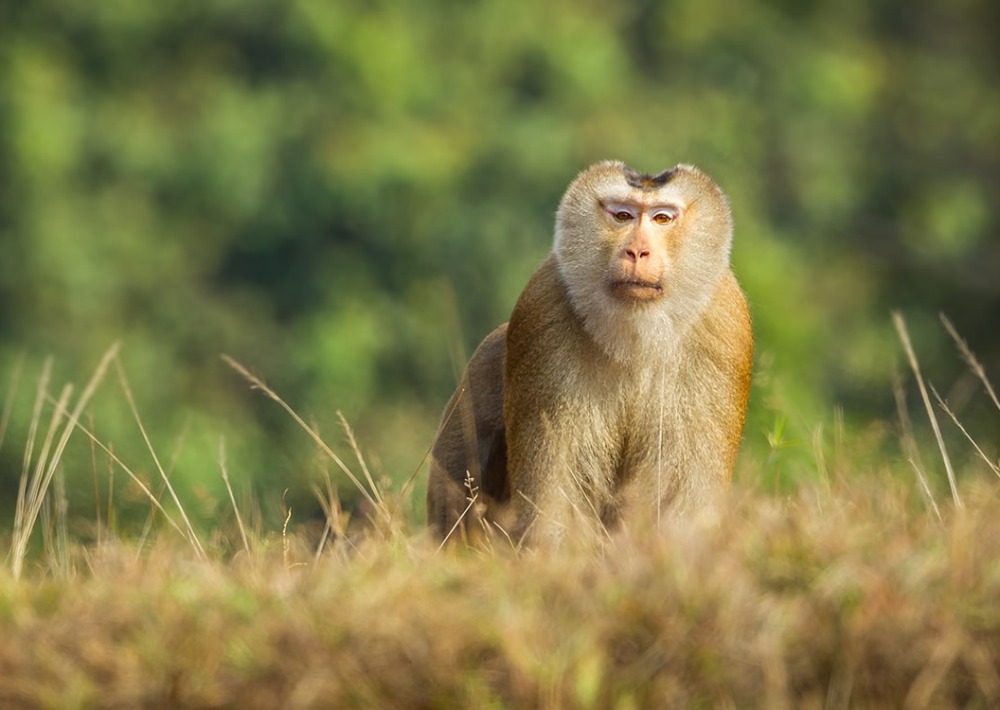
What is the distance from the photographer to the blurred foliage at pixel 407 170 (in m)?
25.5

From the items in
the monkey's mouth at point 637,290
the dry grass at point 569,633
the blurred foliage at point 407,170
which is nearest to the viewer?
the dry grass at point 569,633

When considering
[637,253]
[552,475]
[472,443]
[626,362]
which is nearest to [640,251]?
[637,253]

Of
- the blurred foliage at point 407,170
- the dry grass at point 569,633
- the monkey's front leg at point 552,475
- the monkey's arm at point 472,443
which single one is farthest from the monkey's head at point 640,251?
the blurred foliage at point 407,170

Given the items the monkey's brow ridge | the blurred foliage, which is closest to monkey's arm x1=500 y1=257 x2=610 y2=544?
the monkey's brow ridge

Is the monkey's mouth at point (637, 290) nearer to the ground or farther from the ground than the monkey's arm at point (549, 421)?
farther from the ground

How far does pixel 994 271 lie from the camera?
80.2 ft

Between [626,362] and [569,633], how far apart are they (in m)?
2.44

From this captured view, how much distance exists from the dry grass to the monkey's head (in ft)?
6.53

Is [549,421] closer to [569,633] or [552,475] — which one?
[552,475]

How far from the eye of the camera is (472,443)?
22.5 feet

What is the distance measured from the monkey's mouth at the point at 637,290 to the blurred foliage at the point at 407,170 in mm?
15521

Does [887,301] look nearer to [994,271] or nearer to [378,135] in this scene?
[994,271]

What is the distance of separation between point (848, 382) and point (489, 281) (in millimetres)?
6610

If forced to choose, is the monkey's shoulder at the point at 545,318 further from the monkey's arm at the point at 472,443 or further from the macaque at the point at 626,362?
the monkey's arm at the point at 472,443
